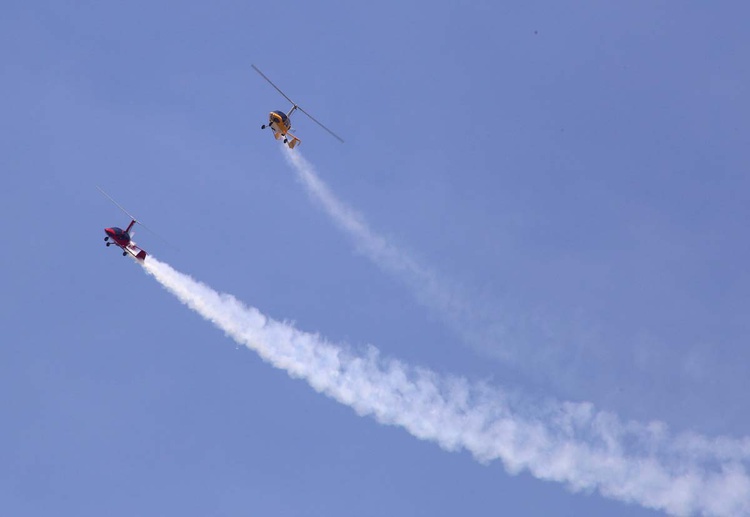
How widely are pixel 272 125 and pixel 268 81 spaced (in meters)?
3.82

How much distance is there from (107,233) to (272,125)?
15907mm

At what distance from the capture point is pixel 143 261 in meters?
84.8

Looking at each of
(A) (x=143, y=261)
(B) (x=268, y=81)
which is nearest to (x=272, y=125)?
(B) (x=268, y=81)

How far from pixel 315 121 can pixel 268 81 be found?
16.3 ft

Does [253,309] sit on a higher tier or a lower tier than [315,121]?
lower

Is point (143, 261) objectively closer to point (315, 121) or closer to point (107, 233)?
point (107, 233)

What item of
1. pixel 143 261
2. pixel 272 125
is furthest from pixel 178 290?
pixel 272 125

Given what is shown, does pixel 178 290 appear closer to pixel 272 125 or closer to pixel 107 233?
pixel 107 233

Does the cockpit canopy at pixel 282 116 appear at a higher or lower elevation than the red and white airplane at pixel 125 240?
higher

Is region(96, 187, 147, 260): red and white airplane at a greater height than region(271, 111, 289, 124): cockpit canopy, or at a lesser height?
lesser

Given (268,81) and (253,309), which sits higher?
(268,81)

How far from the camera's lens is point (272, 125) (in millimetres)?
86625

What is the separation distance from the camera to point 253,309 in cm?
8200

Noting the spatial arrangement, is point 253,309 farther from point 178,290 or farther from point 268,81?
point 268,81
